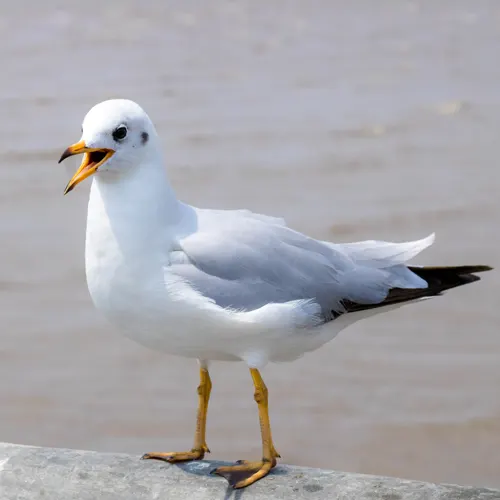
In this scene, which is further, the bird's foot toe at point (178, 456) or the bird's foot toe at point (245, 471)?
the bird's foot toe at point (178, 456)

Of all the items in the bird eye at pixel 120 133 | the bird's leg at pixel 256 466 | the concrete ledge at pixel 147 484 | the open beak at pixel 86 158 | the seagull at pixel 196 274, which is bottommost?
the concrete ledge at pixel 147 484

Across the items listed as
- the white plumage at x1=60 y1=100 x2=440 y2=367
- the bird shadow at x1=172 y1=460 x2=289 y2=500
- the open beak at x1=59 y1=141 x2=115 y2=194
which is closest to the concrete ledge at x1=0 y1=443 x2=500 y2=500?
the bird shadow at x1=172 y1=460 x2=289 y2=500

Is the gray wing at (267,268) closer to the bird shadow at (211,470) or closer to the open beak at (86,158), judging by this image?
the open beak at (86,158)

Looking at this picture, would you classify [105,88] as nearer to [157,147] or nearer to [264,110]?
[264,110]

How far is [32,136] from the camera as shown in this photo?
702 cm

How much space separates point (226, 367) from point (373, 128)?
8.49 ft

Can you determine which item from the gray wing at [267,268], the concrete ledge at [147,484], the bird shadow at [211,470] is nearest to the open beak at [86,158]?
the gray wing at [267,268]

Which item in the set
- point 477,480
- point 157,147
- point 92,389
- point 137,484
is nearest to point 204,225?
point 157,147

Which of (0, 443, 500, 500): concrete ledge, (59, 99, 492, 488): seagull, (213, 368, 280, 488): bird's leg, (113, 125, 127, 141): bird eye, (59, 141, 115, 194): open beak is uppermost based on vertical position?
(113, 125, 127, 141): bird eye

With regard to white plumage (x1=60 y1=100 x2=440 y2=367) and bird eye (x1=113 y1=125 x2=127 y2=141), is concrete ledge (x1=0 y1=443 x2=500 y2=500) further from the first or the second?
bird eye (x1=113 y1=125 x2=127 y2=141)

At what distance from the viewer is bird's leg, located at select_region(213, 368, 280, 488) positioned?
289cm

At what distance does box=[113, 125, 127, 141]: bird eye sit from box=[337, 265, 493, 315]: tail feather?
2.31ft

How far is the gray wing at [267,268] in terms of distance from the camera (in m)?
2.86

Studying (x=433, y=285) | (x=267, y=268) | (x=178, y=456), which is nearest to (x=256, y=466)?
(x=178, y=456)
